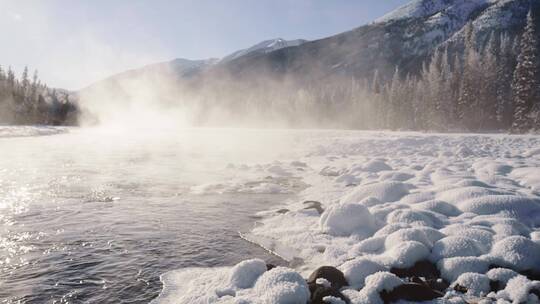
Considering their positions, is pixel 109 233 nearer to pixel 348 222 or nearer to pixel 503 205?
pixel 348 222

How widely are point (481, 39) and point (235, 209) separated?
200293 mm

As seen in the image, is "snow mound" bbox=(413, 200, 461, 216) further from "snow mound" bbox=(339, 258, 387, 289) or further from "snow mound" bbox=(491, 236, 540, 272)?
"snow mound" bbox=(339, 258, 387, 289)

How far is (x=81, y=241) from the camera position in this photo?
25.9 ft

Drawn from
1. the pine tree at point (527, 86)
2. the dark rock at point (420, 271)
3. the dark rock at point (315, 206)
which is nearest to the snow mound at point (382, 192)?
the dark rock at point (315, 206)

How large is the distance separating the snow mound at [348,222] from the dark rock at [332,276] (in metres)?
2.49

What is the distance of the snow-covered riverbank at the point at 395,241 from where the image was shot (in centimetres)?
536

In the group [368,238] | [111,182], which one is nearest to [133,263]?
[368,238]

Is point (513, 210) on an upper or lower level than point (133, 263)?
upper

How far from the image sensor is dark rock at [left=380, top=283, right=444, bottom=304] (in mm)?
5211

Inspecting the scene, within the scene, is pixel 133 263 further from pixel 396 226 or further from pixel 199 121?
pixel 199 121

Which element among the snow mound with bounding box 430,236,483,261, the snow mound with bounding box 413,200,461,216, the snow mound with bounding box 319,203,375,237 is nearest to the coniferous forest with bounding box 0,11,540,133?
the snow mound with bounding box 413,200,461,216

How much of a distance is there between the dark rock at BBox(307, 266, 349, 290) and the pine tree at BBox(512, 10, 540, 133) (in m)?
51.1

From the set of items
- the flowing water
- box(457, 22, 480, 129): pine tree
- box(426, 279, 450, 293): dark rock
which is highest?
box(457, 22, 480, 129): pine tree

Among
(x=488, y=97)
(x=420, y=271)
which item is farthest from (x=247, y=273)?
(x=488, y=97)
